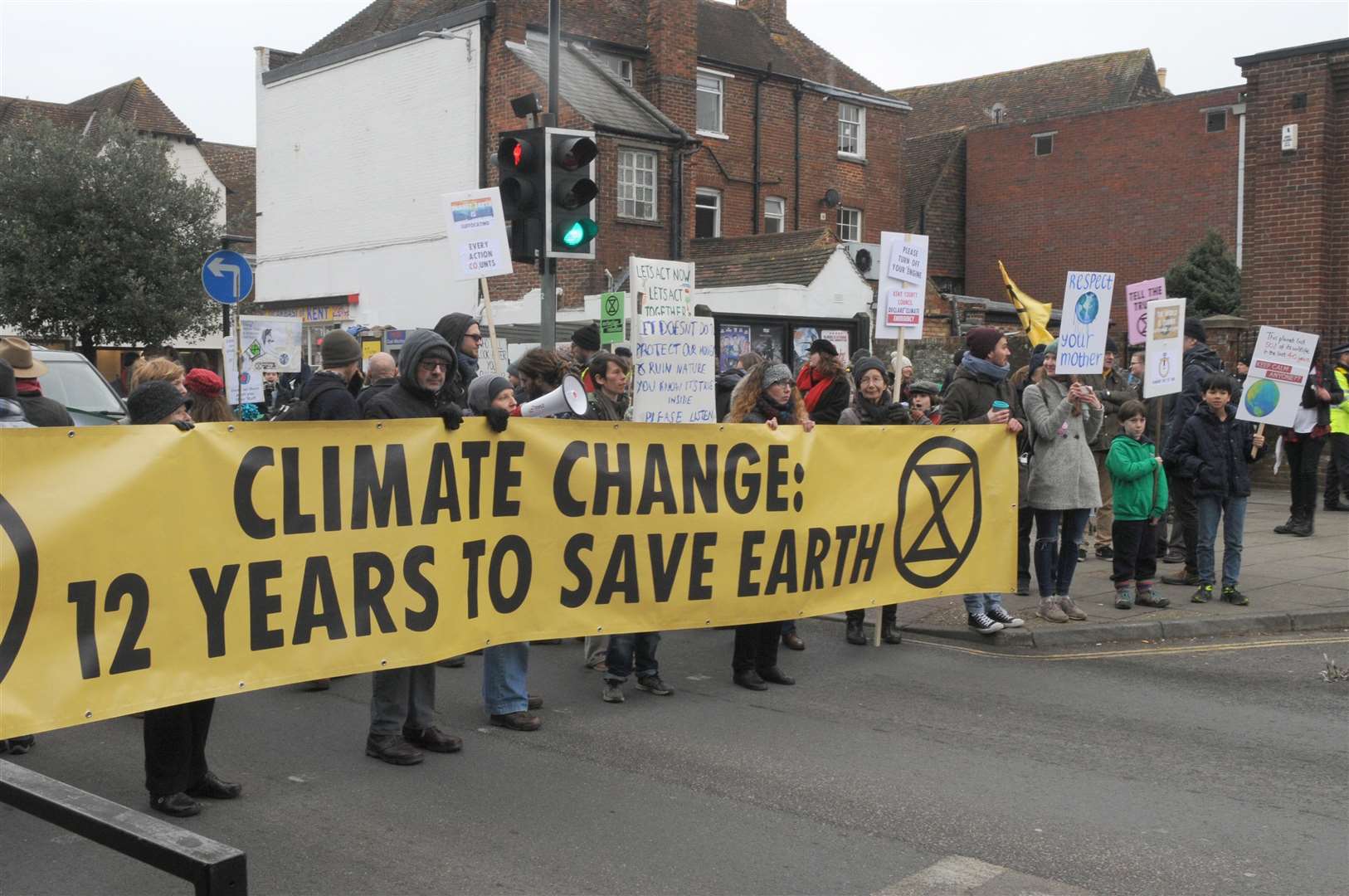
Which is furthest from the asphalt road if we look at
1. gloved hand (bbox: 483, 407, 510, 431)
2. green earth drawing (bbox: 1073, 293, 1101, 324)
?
green earth drawing (bbox: 1073, 293, 1101, 324)

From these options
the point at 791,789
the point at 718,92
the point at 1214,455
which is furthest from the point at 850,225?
the point at 791,789

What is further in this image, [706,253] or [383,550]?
[706,253]

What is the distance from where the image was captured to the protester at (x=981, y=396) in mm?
8930

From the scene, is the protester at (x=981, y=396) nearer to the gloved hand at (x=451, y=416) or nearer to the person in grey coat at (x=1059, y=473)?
the person in grey coat at (x=1059, y=473)

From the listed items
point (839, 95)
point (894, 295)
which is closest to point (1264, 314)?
point (894, 295)

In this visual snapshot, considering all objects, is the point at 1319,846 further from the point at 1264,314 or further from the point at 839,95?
the point at 839,95

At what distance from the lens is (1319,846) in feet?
16.4

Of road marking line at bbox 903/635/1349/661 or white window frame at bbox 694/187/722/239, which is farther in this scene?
white window frame at bbox 694/187/722/239

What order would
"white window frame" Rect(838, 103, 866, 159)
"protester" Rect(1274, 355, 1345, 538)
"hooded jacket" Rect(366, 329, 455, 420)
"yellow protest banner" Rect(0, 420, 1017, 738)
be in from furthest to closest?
1. "white window frame" Rect(838, 103, 866, 159)
2. "protester" Rect(1274, 355, 1345, 538)
3. "hooded jacket" Rect(366, 329, 455, 420)
4. "yellow protest banner" Rect(0, 420, 1017, 738)

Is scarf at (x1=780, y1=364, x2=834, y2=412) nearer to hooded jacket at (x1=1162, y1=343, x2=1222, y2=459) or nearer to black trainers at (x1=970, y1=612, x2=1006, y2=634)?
black trainers at (x1=970, y1=612, x2=1006, y2=634)

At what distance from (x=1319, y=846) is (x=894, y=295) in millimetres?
5485

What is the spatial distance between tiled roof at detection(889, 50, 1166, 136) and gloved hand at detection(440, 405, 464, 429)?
40018 millimetres

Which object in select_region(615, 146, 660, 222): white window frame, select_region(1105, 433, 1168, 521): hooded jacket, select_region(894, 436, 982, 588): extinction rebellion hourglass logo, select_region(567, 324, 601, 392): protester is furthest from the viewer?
select_region(615, 146, 660, 222): white window frame

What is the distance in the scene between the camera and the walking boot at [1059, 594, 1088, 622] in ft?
30.3
